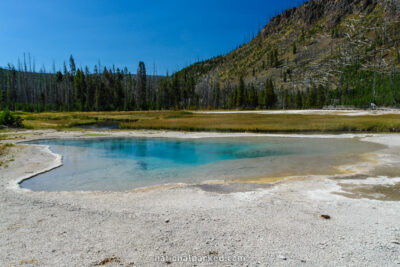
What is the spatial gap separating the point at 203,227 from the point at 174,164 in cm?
1153

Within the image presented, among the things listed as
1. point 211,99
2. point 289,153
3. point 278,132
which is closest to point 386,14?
point 211,99

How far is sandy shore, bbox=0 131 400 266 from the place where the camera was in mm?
5234

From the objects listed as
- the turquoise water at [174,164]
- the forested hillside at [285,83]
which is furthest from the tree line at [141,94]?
the turquoise water at [174,164]

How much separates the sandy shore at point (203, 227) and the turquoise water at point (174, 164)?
2.32 m

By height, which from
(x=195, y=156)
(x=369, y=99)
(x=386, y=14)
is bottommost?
(x=195, y=156)

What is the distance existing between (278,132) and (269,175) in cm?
2317

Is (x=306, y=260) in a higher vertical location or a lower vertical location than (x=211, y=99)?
lower

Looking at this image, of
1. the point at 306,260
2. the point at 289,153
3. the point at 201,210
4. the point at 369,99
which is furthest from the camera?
the point at 369,99

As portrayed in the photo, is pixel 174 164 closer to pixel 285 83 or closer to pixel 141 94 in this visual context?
pixel 141 94

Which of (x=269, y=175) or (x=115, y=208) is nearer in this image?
(x=115, y=208)

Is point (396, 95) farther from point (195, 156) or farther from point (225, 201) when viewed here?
point (225, 201)

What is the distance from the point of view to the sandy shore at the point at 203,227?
5234mm

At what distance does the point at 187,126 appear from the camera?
40.0 meters

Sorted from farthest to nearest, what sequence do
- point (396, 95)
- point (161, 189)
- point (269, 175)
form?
point (396, 95) → point (269, 175) → point (161, 189)
